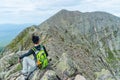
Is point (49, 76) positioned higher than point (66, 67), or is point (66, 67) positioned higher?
point (49, 76)

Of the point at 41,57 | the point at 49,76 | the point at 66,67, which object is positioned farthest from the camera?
the point at 66,67

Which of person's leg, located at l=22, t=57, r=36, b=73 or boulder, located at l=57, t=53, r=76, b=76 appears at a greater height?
person's leg, located at l=22, t=57, r=36, b=73

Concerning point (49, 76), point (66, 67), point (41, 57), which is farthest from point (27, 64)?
point (66, 67)

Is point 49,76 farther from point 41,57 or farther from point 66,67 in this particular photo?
point 66,67

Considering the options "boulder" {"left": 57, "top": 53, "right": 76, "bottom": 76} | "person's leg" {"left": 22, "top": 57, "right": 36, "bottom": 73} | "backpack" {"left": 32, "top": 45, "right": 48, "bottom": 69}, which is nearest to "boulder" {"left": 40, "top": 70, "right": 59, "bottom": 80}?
"backpack" {"left": 32, "top": 45, "right": 48, "bottom": 69}

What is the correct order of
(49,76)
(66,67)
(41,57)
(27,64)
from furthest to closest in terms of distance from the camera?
(66,67) < (27,64) < (49,76) < (41,57)

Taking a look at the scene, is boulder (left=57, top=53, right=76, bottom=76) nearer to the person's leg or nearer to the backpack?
the backpack

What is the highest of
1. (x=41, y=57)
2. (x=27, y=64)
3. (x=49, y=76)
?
(x=41, y=57)

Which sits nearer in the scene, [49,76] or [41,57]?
[41,57]

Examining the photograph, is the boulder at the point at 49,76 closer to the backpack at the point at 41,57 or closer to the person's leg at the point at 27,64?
the backpack at the point at 41,57

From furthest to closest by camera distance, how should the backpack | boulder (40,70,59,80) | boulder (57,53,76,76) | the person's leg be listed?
boulder (57,53,76,76) → the person's leg → boulder (40,70,59,80) → the backpack

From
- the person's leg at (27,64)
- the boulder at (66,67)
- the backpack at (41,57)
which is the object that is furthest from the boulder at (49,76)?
the boulder at (66,67)

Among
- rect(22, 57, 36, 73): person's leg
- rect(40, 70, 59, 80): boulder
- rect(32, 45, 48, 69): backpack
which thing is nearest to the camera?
rect(32, 45, 48, 69): backpack

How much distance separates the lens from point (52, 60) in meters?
39.5
